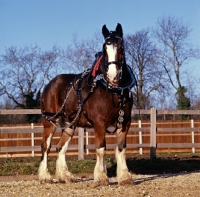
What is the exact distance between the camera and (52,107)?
29.8 feet

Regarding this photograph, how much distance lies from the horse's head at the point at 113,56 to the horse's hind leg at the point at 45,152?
2.28 m

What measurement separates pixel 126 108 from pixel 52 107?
2043 mm

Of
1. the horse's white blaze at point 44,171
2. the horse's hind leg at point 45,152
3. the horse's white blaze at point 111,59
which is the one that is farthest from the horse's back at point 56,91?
the horse's white blaze at point 111,59

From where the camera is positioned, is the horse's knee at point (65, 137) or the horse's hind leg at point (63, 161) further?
the horse's knee at point (65, 137)

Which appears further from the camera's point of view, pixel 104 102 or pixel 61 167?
pixel 61 167

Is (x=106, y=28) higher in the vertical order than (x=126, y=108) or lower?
higher

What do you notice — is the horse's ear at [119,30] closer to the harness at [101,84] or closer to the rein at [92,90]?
the harness at [101,84]

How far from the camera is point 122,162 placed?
7.62 metres

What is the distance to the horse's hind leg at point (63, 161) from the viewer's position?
Result: 8.70m

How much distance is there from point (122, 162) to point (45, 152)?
1860mm

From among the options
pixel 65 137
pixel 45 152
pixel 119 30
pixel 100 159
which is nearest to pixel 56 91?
pixel 65 137

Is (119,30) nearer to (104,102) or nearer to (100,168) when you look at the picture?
(104,102)

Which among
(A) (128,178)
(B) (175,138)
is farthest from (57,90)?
(B) (175,138)

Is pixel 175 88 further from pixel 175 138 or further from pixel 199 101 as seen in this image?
pixel 175 138
